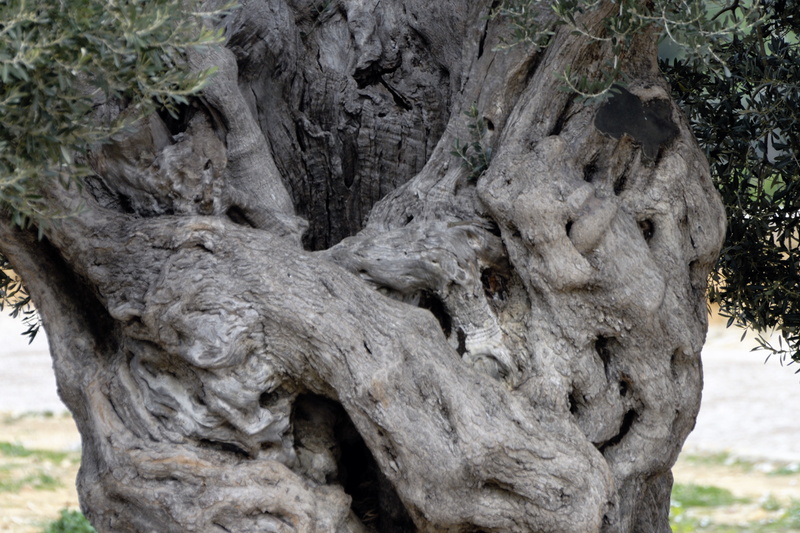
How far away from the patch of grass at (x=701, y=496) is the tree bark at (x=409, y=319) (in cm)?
649

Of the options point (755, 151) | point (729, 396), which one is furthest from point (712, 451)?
point (755, 151)

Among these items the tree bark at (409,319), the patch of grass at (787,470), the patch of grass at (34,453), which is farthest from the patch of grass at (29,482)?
the patch of grass at (787,470)

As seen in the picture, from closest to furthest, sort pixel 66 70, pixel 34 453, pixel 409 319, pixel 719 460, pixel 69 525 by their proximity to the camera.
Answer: pixel 66 70 < pixel 409 319 < pixel 69 525 < pixel 34 453 < pixel 719 460

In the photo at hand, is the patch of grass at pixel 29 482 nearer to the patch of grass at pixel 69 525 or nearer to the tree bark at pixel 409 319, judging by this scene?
the patch of grass at pixel 69 525

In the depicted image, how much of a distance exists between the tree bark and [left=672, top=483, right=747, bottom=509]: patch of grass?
21.3 feet

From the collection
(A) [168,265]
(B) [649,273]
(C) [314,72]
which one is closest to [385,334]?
(A) [168,265]

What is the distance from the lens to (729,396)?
A: 51.9ft

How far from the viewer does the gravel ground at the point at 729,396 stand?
1343 cm

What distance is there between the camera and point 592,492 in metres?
3.86

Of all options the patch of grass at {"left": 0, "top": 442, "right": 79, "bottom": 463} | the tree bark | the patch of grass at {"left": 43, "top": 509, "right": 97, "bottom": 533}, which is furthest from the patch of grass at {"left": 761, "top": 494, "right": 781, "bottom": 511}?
the patch of grass at {"left": 0, "top": 442, "right": 79, "bottom": 463}

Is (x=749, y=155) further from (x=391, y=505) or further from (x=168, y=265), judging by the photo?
(x=168, y=265)

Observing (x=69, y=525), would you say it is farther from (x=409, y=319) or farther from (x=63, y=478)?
(x=409, y=319)

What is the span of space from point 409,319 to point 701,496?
334 inches

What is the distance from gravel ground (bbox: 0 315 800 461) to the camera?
44.1 feet
